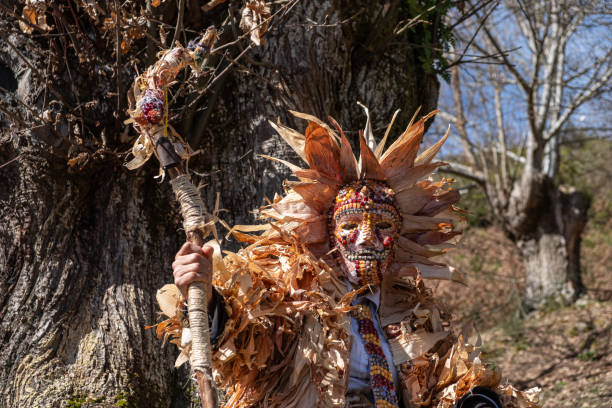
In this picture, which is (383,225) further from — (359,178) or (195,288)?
(195,288)

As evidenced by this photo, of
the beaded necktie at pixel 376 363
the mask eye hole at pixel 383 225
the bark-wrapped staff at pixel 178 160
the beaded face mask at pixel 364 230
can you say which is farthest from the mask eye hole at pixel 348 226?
the bark-wrapped staff at pixel 178 160

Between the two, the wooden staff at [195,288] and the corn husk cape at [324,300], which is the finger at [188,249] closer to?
the wooden staff at [195,288]

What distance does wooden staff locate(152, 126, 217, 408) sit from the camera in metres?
2.12

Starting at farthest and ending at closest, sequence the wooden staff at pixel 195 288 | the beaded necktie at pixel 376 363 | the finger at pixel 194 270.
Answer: the beaded necktie at pixel 376 363
the finger at pixel 194 270
the wooden staff at pixel 195 288

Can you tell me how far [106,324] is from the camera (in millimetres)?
3258

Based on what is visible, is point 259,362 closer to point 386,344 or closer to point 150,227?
point 386,344

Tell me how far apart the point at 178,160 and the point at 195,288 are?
482 mm

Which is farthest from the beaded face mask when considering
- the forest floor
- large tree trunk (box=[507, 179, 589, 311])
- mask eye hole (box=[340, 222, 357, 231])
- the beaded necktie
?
large tree trunk (box=[507, 179, 589, 311])

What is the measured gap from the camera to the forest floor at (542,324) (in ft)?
21.8

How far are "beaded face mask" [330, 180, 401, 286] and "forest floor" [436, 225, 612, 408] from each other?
62 cm

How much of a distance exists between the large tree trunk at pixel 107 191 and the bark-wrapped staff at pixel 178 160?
961 millimetres

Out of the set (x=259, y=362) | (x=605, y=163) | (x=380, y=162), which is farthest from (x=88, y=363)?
(x=605, y=163)

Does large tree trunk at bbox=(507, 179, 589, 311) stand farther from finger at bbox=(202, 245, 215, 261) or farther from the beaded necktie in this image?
finger at bbox=(202, 245, 215, 261)

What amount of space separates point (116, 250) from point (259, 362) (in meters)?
1.31
